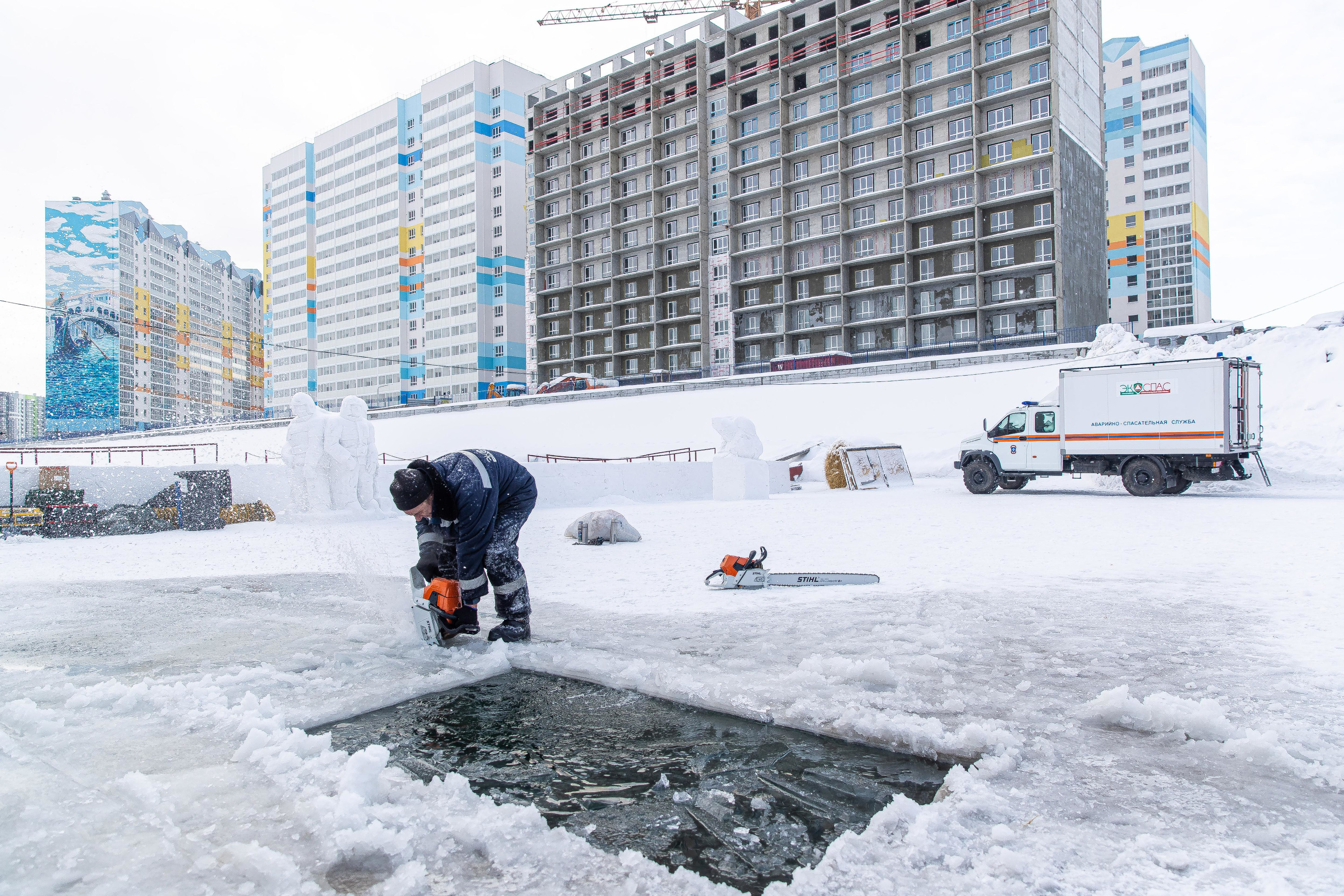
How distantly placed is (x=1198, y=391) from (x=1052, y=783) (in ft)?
51.8

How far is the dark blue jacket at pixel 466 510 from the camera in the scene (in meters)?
4.23

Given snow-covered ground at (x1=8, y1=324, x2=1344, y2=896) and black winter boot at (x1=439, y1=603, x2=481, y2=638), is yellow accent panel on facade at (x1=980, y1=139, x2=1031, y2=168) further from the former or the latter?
black winter boot at (x1=439, y1=603, x2=481, y2=638)

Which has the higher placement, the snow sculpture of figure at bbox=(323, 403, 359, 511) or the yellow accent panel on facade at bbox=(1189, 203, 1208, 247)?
the yellow accent panel on facade at bbox=(1189, 203, 1208, 247)

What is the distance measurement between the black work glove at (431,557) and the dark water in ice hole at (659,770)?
3.45 ft

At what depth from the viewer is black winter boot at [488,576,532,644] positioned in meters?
4.50

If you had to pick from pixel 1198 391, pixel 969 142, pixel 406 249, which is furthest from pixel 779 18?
pixel 406 249

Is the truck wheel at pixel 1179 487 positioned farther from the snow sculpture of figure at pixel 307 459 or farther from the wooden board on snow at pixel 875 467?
the snow sculpture of figure at pixel 307 459

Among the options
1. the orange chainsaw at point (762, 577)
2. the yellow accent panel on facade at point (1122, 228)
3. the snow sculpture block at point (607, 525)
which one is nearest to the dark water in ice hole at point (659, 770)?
the orange chainsaw at point (762, 577)

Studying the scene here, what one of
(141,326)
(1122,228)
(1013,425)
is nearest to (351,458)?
(1013,425)

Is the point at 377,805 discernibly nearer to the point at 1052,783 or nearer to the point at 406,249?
the point at 1052,783

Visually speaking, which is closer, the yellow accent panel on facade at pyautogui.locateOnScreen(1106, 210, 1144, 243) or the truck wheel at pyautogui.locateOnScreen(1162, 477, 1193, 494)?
the truck wheel at pyautogui.locateOnScreen(1162, 477, 1193, 494)

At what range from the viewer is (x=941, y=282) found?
42.5 meters

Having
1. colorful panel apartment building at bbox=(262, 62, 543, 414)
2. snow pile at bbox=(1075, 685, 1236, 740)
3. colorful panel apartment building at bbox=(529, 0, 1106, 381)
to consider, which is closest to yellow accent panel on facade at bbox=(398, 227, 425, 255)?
colorful panel apartment building at bbox=(262, 62, 543, 414)

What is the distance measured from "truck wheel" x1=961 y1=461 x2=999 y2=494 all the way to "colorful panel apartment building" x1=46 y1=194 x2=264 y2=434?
61889mm
